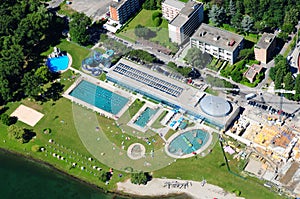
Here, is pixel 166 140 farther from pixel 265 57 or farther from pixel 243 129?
pixel 265 57

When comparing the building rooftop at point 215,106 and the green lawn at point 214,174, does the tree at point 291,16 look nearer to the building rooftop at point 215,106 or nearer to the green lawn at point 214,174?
the building rooftop at point 215,106

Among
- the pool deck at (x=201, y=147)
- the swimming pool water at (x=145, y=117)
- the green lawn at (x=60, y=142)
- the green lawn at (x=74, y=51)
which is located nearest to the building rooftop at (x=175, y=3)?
the green lawn at (x=74, y=51)

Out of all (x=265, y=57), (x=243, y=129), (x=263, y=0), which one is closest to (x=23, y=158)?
(x=243, y=129)

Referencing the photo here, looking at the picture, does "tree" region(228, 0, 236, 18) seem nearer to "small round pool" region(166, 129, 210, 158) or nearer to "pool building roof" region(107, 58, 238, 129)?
"pool building roof" region(107, 58, 238, 129)

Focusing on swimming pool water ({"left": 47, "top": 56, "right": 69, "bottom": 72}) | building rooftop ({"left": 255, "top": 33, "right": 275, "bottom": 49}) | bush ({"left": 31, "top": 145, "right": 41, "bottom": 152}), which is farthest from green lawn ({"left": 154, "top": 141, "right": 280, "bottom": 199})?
swimming pool water ({"left": 47, "top": 56, "right": 69, "bottom": 72})

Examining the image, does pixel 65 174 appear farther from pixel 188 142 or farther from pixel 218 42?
pixel 218 42

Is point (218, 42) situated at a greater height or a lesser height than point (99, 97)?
greater

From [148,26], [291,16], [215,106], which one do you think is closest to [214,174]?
[215,106]
